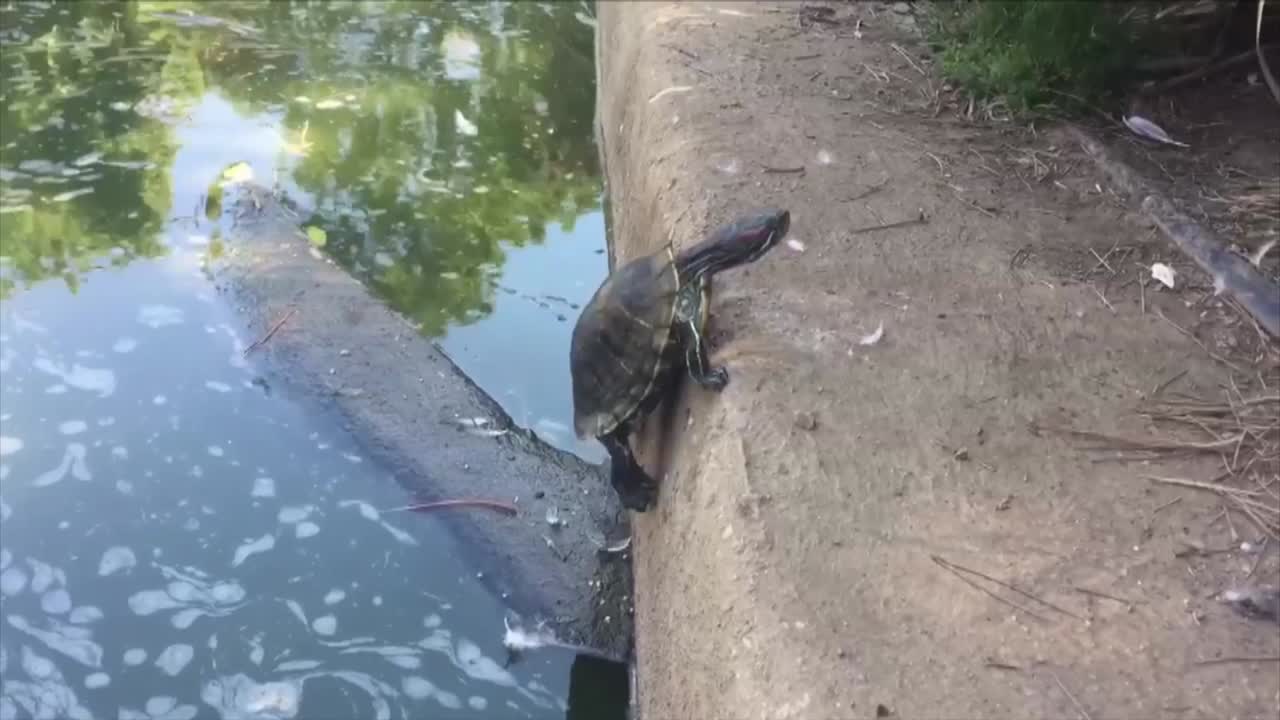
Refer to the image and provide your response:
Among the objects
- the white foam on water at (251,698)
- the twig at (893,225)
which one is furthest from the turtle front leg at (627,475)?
the twig at (893,225)

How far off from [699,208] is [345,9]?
633cm

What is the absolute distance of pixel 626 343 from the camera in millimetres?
3152

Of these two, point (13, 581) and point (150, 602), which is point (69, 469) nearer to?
point (13, 581)

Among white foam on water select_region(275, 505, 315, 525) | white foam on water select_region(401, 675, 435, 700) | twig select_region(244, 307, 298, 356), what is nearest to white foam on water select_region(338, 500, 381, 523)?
white foam on water select_region(275, 505, 315, 525)

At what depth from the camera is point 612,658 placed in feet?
11.8

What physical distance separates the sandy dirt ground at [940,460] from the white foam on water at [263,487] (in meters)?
1.61

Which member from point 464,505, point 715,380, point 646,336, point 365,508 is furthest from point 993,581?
point 365,508

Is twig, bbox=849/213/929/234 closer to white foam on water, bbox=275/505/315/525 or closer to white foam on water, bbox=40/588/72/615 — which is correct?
white foam on water, bbox=275/505/315/525

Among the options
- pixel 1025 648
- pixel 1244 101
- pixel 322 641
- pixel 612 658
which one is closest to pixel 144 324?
pixel 322 641

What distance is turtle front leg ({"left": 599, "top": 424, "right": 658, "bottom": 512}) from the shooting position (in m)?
3.25

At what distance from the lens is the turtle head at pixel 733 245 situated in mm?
3160

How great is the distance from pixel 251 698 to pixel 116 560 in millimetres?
863

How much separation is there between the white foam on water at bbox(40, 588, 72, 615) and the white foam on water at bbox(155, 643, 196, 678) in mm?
415

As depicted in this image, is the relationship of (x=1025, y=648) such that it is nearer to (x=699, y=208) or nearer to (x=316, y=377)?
(x=699, y=208)
